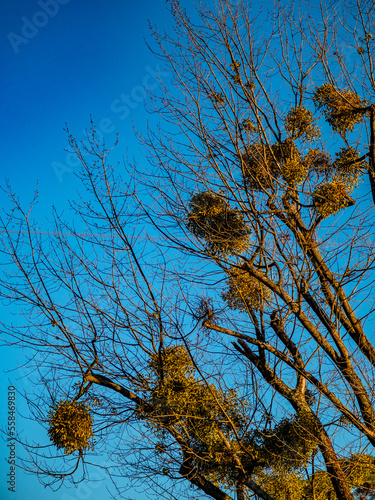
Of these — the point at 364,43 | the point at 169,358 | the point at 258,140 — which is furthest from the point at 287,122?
the point at 169,358

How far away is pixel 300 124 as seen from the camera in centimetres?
626

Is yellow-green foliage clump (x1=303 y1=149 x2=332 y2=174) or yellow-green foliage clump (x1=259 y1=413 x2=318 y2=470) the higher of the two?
yellow-green foliage clump (x1=303 y1=149 x2=332 y2=174)

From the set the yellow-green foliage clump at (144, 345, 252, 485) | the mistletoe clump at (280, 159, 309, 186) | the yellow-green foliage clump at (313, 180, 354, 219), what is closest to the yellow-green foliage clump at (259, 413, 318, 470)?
the yellow-green foliage clump at (144, 345, 252, 485)

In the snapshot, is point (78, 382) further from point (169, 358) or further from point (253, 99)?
point (253, 99)

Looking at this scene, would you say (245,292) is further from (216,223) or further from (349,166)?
(349,166)

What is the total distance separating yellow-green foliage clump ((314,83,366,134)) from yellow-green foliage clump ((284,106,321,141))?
0.20 m

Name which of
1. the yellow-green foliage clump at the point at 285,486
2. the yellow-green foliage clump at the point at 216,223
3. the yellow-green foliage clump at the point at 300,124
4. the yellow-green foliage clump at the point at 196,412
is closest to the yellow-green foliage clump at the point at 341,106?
the yellow-green foliage clump at the point at 300,124

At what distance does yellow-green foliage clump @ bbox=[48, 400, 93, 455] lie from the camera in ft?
17.3

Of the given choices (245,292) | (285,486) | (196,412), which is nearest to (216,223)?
(245,292)

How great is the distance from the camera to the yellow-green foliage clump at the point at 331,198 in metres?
5.55

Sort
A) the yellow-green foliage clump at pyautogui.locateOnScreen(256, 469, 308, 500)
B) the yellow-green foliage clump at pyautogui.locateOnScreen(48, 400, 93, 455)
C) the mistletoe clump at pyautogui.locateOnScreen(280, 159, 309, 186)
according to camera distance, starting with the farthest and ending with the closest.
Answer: the yellow-green foliage clump at pyautogui.locateOnScreen(256, 469, 308, 500)
the mistletoe clump at pyautogui.locateOnScreen(280, 159, 309, 186)
the yellow-green foliage clump at pyautogui.locateOnScreen(48, 400, 93, 455)

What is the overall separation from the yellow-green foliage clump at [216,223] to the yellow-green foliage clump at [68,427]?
2.37m

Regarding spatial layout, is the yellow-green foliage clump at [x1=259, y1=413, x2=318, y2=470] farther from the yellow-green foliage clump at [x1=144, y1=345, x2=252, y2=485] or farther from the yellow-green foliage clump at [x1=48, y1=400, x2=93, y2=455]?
the yellow-green foliage clump at [x1=48, y1=400, x2=93, y2=455]

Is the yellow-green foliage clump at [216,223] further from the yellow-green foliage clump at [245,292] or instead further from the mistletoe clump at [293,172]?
the mistletoe clump at [293,172]
